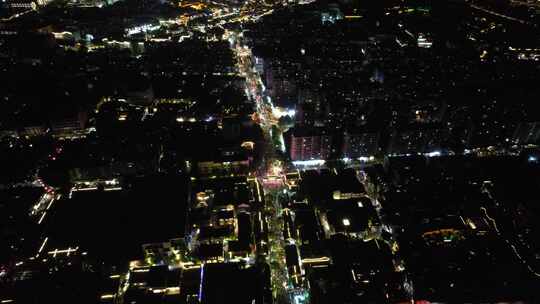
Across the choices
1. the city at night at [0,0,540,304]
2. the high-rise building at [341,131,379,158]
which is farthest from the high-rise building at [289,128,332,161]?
the high-rise building at [341,131,379,158]

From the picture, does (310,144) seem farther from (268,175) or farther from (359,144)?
(268,175)

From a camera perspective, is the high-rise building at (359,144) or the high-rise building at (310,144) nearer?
the high-rise building at (310,144)

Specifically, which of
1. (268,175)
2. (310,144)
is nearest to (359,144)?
(310,144)

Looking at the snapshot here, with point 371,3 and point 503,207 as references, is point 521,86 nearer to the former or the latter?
point 503,207

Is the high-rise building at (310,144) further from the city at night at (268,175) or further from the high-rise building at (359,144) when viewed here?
the high-rise building at (359,144)

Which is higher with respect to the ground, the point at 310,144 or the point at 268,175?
the point at 310,144

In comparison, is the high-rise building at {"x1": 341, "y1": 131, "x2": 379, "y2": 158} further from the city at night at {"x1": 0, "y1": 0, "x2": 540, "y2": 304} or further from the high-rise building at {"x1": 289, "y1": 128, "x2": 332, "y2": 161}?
the high-rise building at {"x1": 289, "y1": 128, "x2": 332, "y2": 161}

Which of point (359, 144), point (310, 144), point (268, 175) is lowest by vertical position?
point (268, 175)

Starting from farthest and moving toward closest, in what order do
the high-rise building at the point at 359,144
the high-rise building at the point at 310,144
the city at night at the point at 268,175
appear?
the high-rise building at the point at 359,144
the high-rise building at the point at 310,144
the city at night at the point at 268,175

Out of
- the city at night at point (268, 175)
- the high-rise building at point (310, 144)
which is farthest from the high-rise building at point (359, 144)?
the high-rise building at point (310, 144)
